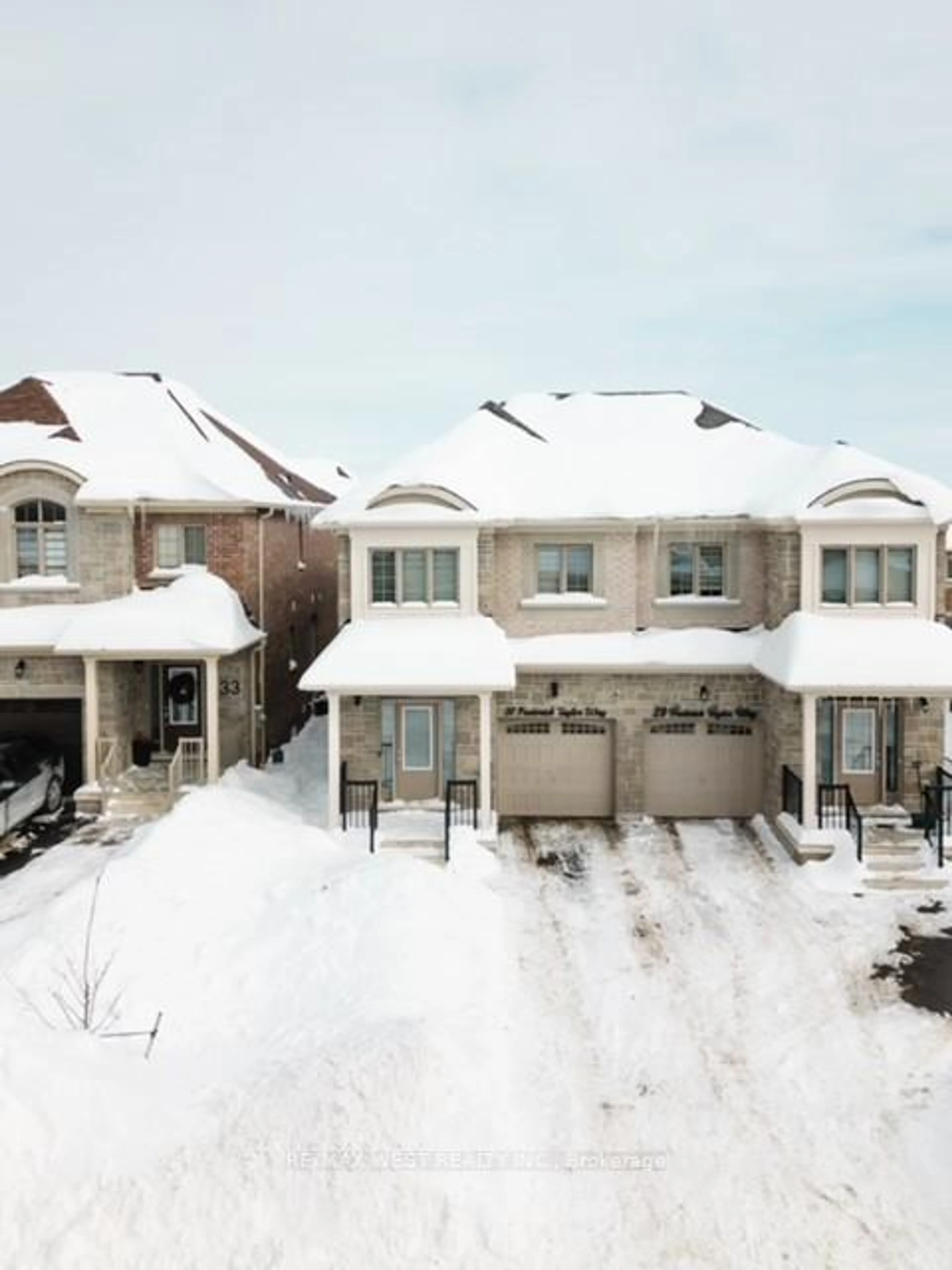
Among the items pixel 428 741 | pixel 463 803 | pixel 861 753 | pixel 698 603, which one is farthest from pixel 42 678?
pixel 861 753

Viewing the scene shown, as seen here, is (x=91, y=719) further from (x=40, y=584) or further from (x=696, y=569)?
(x=696, y=569)

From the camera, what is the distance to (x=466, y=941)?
14.4m

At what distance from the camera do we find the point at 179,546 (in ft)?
75.2

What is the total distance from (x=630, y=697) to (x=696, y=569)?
294 centimetres

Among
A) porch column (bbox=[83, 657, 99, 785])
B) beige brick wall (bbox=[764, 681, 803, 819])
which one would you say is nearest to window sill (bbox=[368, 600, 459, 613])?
porch column (bbox=[83, 657, 99, 785])

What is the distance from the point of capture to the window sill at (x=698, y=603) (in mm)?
21078

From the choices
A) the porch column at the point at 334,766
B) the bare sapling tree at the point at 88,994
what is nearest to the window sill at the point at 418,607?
the porch column at the point at 334,766

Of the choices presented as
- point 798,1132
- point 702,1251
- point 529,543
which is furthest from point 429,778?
point 702,1251

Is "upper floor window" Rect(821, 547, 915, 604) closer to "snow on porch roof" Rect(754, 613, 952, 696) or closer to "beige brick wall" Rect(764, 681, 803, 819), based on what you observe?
"snow on porch roof" Rect(754, 613, 952, 696)

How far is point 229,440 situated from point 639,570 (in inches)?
482

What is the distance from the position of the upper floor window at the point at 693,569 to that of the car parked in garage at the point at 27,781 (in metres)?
13.2

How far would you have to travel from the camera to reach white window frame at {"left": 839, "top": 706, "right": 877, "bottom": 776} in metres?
20.0

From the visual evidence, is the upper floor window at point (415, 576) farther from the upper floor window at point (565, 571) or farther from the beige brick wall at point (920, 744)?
the beige brick wall at point (920, 744)

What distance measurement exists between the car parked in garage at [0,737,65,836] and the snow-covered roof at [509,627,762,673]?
9812 millimetres
